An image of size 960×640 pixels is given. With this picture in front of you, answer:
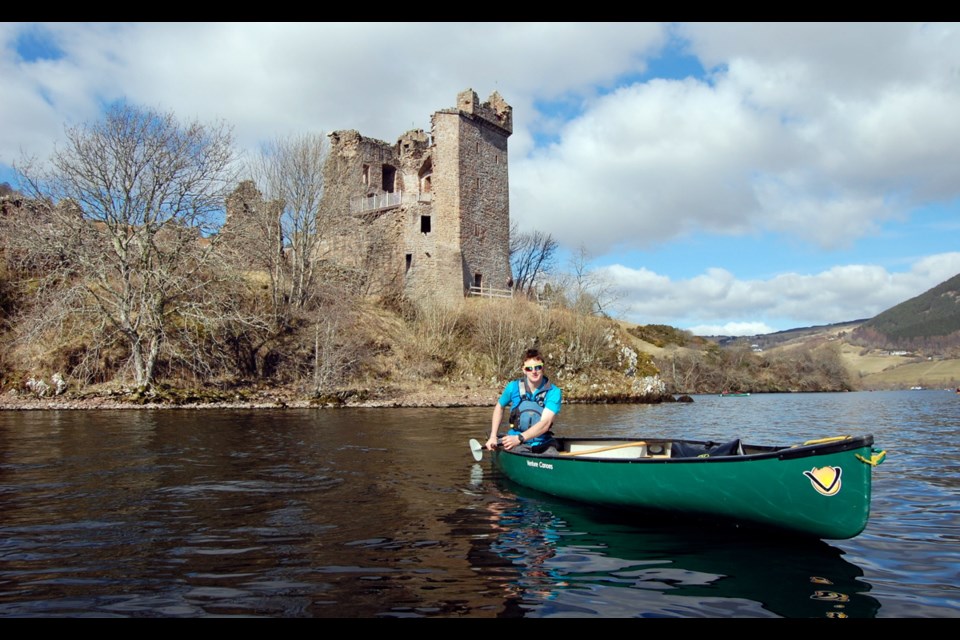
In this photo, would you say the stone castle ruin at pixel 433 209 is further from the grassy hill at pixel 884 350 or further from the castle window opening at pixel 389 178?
the grassy hill at pixel 884 350

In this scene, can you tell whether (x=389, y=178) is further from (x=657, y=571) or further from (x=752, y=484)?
(x=657, y=571)

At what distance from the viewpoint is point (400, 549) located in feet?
20.1

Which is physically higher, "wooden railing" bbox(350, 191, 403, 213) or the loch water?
"wooden railing" bbox(350, 191, 403, 213)

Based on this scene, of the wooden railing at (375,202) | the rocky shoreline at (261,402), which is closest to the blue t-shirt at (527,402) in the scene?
the rocky shoreline at (261,402)

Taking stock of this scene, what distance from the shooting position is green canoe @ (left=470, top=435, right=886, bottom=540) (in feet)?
19.2

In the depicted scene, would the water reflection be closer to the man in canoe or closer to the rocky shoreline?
the man in canoe

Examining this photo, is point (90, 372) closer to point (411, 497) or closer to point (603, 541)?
point (411, 497)

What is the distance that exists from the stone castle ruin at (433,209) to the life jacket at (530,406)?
29.6m

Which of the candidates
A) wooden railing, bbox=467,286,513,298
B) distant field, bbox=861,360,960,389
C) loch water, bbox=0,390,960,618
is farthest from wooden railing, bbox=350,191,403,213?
distant field, bbox=861,360,960,389

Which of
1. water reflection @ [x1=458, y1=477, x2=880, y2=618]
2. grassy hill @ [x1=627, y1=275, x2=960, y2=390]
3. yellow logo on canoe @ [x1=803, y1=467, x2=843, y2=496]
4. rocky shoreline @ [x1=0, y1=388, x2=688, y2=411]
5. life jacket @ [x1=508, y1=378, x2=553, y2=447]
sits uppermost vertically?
grassy hill @ [x1=627, y1=275, x2=960, y2=390]

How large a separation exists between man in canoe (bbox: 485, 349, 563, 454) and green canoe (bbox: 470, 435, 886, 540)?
45.8 inches

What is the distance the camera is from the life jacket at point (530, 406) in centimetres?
980

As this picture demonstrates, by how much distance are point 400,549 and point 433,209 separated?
37.0 m

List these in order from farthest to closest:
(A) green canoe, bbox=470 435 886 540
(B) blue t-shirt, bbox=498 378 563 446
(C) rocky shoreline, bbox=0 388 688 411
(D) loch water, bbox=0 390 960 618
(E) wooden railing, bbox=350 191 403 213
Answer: (E) wooden railing, bbox=350 191 403 213, (C) rocky shoreline, bbox=0 388 688 411, (B) blue t-shirt, bbox=498 378 563 446, (A) green canoe, bbox=470 435 886 540, (D) loch water, bbox=0 390 960 618
